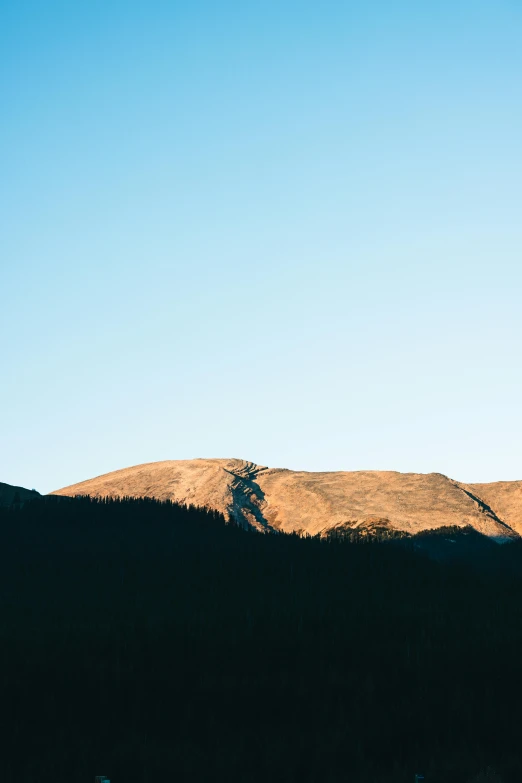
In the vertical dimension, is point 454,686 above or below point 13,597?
below

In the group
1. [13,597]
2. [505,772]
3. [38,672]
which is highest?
[13,597]

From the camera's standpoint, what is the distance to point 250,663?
477ft

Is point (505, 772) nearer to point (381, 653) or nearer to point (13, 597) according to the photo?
point (381, 653)

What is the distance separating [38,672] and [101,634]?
1254 centimetres

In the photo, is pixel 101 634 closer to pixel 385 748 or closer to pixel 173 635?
pixel 173 635

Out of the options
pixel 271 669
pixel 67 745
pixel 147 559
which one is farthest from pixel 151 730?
pixel 147 559

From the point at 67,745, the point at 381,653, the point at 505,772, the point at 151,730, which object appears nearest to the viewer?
the point at 505,772

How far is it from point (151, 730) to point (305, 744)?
61.3ft

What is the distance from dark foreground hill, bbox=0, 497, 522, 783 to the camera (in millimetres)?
113438

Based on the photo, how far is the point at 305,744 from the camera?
395 feet

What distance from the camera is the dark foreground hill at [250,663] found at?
4466 inches

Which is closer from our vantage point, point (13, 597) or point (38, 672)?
point (38, 672)

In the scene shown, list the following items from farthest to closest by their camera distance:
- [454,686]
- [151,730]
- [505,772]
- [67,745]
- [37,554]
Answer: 1. [37,554]
2. [454,686]
3. [151,730]
4. [67,745]
5. [505,772]

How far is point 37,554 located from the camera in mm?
180875
